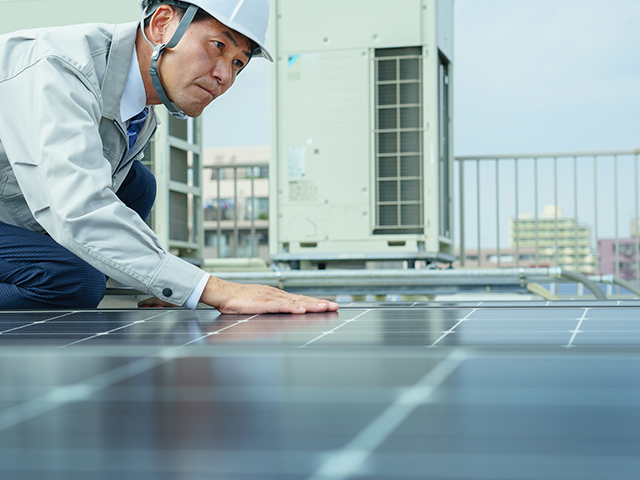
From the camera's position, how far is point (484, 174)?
524cm

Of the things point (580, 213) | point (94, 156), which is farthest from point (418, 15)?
point (94, 156)

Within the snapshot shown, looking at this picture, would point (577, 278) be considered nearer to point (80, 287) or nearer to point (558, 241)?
point (558, 241)

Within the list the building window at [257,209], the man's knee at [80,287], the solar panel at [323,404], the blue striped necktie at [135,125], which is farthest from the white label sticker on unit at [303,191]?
the solar panel at [323,404]

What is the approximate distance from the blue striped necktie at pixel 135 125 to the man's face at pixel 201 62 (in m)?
0.23

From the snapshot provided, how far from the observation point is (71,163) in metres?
1.45

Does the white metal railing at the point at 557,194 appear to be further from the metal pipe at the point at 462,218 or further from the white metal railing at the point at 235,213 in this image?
the white metal railing at the point at 235,213

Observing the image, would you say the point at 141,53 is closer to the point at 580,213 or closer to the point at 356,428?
the point at 356,428

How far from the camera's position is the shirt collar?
1.83 meters

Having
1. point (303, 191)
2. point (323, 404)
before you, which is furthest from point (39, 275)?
point (303, 191)

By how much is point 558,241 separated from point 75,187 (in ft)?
14.3

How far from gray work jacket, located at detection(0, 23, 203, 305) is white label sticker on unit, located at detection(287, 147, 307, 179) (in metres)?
2.79

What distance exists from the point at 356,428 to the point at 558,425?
0.15m

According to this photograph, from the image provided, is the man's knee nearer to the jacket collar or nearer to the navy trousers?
the navy trousers

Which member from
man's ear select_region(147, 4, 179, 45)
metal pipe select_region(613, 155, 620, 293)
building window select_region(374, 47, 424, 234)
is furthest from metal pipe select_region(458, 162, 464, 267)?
man's ear select_region(147, 4, 179, 45)
